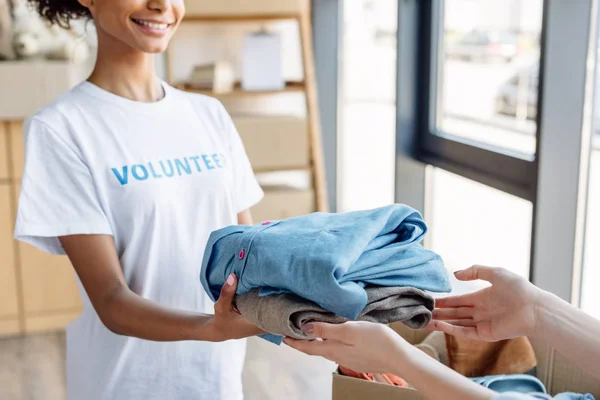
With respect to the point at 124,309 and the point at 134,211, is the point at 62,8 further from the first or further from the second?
the point at 124,309

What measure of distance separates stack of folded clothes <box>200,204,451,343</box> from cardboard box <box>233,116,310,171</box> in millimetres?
2337

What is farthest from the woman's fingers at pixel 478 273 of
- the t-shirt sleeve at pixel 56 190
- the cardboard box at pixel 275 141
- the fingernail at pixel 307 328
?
the cardboard box at pixel 275 141

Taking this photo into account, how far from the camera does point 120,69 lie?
1.34 meters

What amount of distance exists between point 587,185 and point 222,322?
4.38ft

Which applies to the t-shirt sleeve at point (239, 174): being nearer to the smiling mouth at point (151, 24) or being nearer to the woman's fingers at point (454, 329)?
the smiling mouth at point (151, 24)

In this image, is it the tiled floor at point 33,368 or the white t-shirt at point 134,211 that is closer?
the white t-shirt at point 134,211

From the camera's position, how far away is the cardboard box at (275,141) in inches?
131

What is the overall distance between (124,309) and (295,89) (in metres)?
2.39

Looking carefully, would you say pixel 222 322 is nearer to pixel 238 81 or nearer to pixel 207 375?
pixel 207 375

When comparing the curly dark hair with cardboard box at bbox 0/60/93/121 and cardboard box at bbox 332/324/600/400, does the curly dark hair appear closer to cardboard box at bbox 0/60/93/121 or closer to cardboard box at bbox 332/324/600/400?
cardboard box at bbox 332/324/600/400

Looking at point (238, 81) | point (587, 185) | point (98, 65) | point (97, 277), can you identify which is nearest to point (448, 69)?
point (587, 185)

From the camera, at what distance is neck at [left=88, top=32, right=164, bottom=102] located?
52.3 inches

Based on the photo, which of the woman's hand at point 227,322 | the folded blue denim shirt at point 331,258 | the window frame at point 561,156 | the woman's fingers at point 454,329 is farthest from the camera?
the window frame at point 561,156

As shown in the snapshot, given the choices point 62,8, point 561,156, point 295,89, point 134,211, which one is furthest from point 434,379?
point 295,89
